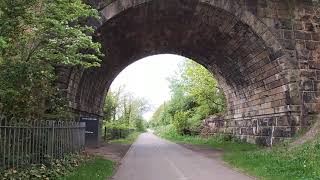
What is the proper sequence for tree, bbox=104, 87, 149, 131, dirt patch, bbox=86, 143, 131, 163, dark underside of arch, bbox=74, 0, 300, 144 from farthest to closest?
1. tree, bbox=104, 87, 149, 131
2. dark underside of arch, bbox=74, 0, 300, 144
3. dirt patch, bbox=86, 143, 131, 163

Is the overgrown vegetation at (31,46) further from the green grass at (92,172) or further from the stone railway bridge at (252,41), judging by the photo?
the stone railway bridge at (252,41)

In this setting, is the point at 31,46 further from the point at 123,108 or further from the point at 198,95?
the point at 123,108

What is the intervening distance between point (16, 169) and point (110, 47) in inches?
524

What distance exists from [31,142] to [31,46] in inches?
102

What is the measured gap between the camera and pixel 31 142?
33.5 feet

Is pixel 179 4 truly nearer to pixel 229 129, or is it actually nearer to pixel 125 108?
pixel 229 129

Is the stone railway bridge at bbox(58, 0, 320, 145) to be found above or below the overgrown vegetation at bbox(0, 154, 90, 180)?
above

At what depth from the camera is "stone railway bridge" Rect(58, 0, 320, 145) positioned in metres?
18.6

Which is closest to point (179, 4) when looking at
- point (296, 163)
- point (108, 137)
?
point (296, 163)

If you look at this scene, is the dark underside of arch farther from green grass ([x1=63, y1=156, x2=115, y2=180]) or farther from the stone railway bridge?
green grass ([x1=63, y1=156, x2=115, y2=180])

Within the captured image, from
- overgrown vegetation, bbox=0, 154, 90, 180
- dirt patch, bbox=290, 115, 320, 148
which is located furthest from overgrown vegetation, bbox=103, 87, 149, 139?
overgrown vegetation, bbox=0, 154, 90, 180

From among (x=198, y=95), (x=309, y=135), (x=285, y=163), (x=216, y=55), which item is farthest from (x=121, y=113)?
(x=285, y=163)

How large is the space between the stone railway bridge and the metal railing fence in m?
5.22

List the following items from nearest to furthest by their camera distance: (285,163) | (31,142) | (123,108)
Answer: (31,142), (285,163), (123,108)
